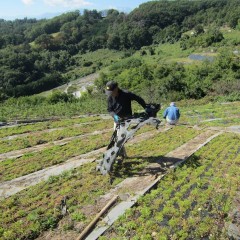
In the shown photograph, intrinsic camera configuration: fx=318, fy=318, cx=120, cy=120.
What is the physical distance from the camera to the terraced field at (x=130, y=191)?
275 inches

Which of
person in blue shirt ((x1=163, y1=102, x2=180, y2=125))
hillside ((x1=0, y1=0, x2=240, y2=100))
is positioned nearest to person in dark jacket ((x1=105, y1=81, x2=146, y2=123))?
person in blue shirt ((x1=163, y1=102, x2=180, y2=125))

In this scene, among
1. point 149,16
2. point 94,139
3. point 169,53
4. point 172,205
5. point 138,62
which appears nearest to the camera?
point 172,205

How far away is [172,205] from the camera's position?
25.8ft

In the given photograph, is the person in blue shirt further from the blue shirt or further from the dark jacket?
the dark jacket

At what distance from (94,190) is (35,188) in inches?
67.8

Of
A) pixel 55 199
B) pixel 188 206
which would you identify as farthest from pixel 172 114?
pixel 55 199

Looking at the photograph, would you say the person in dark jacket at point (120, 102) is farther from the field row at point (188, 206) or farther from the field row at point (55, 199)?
the field row at point (188, 206)

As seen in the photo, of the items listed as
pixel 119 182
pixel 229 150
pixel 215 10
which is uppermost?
pixel 215 10

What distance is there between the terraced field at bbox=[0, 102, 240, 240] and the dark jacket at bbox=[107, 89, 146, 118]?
1.89m

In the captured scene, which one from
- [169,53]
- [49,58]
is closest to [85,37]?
[49,58]

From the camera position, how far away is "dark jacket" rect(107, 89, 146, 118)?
9.00 meters

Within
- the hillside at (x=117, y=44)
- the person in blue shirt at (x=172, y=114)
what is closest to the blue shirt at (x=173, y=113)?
the person in blue shirt at (x=172, y=114)

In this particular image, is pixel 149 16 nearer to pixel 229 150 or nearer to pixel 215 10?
pixel 215 10

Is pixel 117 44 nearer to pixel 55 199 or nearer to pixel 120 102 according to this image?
pixel 120 102
